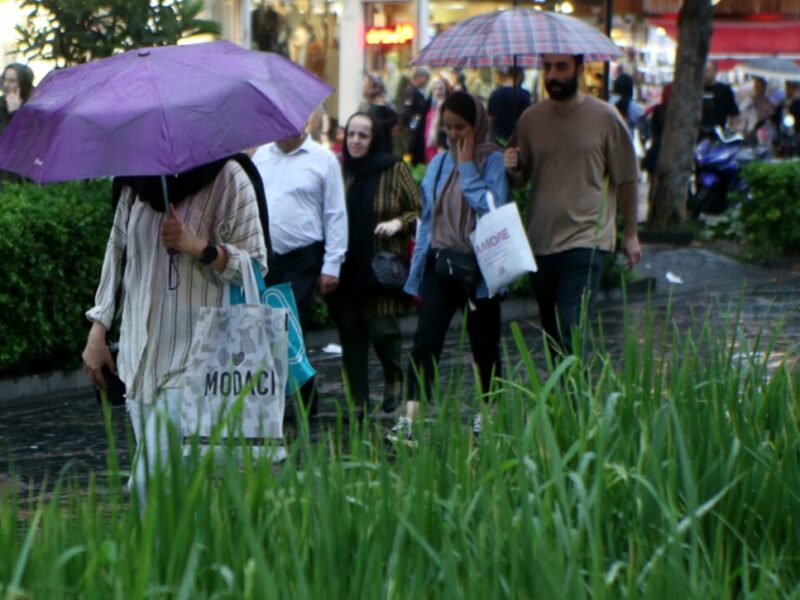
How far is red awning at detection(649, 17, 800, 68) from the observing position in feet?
112

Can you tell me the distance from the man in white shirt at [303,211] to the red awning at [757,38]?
2609 centimetres

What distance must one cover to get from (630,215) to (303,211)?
1.65 meters

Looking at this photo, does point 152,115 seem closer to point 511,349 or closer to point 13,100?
point 511,349

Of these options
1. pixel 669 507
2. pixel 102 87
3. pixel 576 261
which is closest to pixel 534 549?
pixel 669 507

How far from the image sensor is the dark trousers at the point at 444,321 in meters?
8.06

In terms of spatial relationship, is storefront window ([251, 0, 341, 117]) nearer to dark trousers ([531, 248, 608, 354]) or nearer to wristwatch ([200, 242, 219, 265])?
dark trousers ([531, 248, 608, 354])

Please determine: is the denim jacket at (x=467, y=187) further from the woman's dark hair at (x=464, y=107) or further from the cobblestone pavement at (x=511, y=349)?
the cobblestone pavement at (x=511, y=349)

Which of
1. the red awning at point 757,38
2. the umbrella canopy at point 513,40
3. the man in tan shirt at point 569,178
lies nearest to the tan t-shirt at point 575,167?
the man in tan shirt at point 569,178

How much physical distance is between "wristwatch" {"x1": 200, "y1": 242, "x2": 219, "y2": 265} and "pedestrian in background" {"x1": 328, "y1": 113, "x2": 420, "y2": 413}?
3.61m

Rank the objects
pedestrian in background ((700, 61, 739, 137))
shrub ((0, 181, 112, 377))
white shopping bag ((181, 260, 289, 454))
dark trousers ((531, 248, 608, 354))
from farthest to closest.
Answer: pedestrian in background ((700, 61, 739, 137)) < shrub ((0, 181, 112, 377)) < dark trousers ((531, 248, 608, 354)) < white shopping bag ((181, 260, 289, 454))

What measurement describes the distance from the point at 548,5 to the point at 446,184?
1112cm

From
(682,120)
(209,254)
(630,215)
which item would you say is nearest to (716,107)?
(682,120)

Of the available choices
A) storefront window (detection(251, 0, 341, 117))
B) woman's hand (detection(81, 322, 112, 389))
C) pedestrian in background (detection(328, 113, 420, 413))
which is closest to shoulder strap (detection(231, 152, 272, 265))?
woman's hand (detection(81, 322, 112, 389))

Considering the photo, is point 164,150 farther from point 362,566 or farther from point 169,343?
point 362,566
